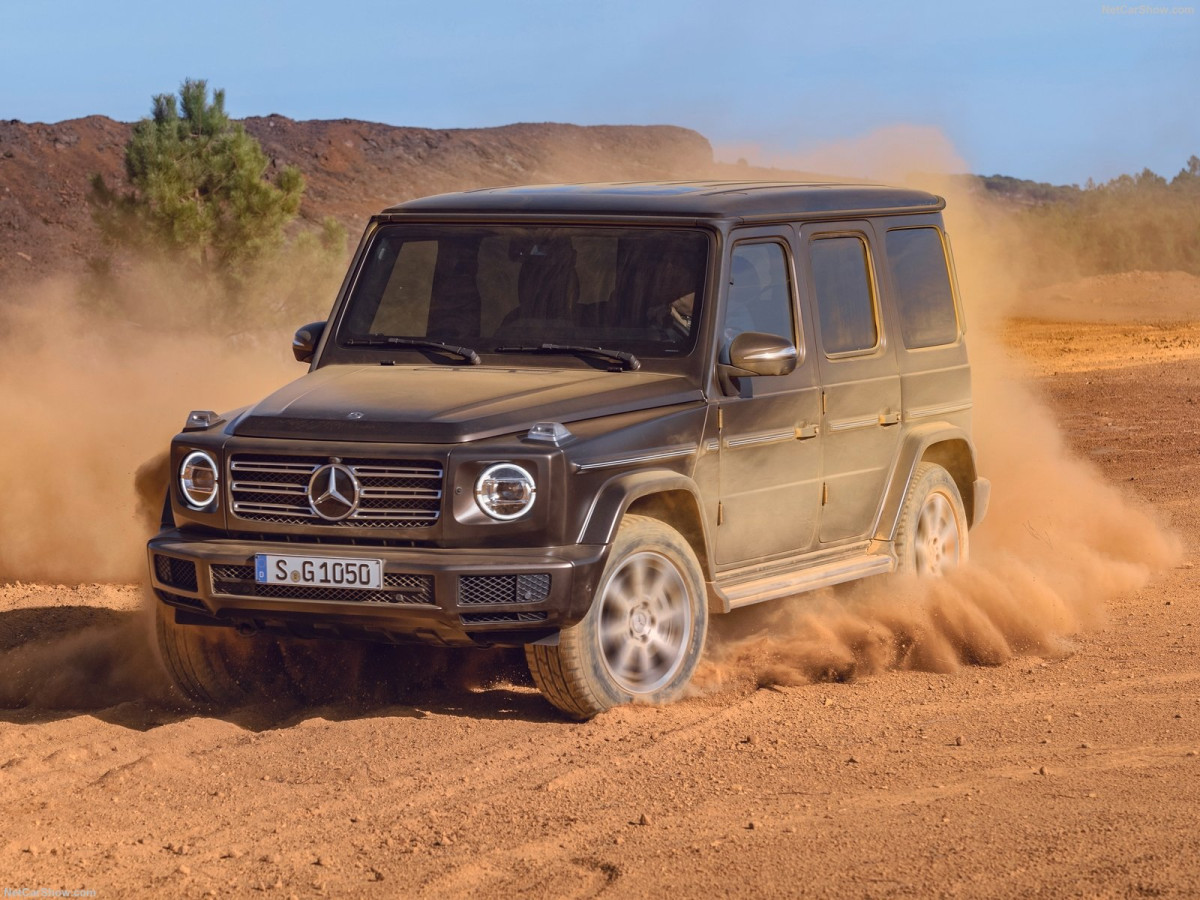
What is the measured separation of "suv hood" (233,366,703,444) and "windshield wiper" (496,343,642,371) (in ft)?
0.21

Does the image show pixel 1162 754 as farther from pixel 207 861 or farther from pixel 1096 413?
pixel 1096 413

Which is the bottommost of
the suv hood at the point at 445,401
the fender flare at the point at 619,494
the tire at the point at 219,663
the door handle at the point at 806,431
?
the tire at the point at 219,663

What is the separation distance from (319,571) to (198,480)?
714mm

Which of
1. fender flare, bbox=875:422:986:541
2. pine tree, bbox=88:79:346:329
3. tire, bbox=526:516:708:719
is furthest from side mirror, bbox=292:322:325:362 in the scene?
pine tree, bbox=88:79:346:329

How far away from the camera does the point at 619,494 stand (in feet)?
20.6

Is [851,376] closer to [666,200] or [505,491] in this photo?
[666,200]

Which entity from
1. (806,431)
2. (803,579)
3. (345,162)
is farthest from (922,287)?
(345,162)

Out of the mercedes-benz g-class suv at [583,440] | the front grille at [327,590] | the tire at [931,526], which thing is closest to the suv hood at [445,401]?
the mercedes-benz g-class suv at [583,440]

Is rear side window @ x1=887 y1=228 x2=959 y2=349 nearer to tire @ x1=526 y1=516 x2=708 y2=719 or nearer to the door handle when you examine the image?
the door handle

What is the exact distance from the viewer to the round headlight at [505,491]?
6.05 m

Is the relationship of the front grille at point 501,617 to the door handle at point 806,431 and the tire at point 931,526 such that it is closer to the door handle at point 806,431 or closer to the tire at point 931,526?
the door handle at point 806,431

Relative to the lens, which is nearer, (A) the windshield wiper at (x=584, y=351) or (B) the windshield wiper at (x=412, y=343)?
(A) the windshield wiper at (x=584, y=351)

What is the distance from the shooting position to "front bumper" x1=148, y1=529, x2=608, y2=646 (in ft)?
19.7

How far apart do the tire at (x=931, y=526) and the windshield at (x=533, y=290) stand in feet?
6.24
